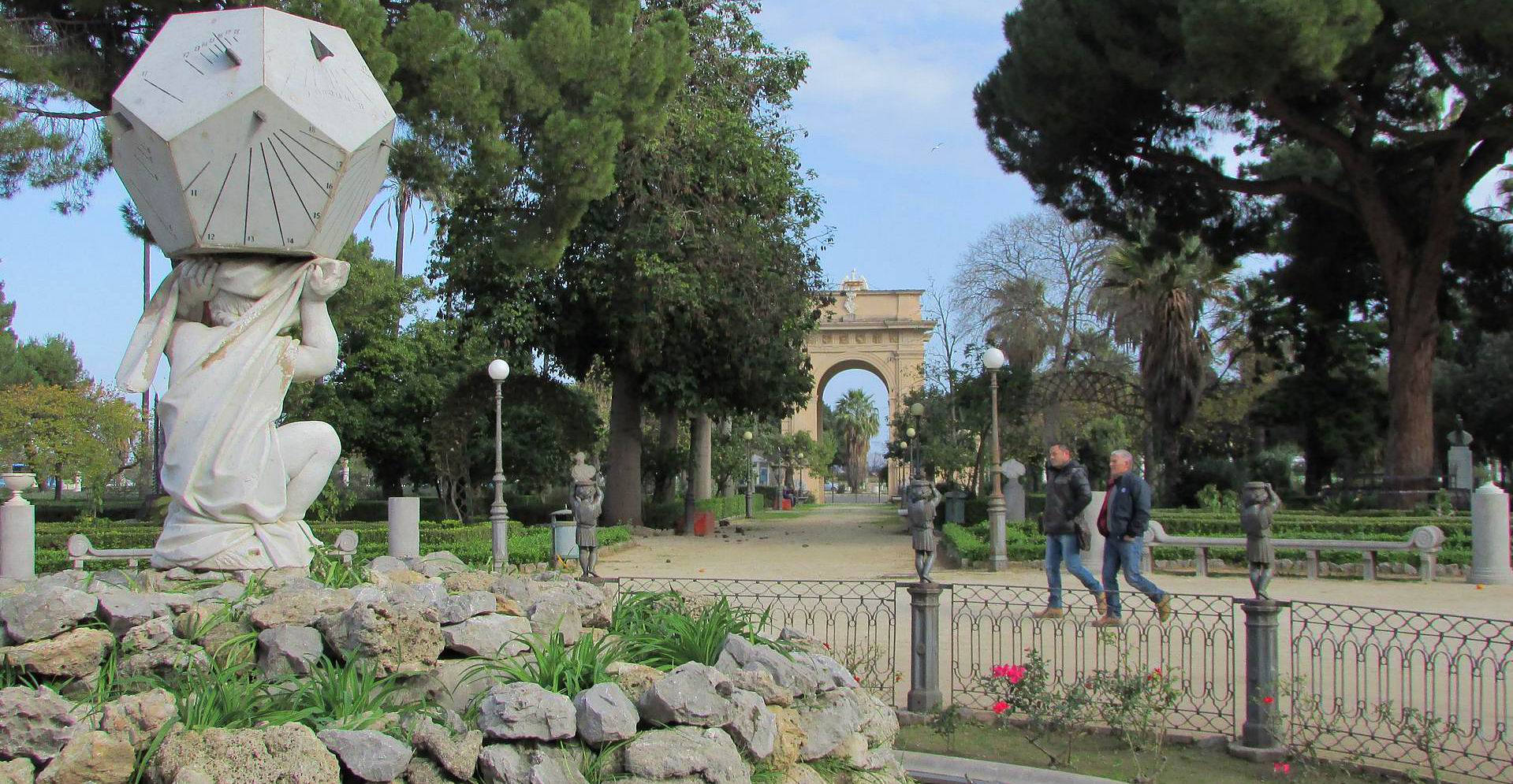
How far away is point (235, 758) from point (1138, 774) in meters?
3.84

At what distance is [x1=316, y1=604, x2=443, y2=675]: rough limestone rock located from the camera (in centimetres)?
417

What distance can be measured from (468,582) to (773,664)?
1.63 m

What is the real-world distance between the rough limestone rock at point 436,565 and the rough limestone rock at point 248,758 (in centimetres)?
271

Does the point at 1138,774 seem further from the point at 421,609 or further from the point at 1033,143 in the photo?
the point at 1033,143

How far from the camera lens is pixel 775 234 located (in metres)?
23.5

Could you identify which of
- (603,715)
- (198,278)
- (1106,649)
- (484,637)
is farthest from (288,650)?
(1106,649)

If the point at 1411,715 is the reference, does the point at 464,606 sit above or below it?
above

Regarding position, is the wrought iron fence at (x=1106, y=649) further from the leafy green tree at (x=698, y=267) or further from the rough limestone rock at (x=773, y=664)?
the leafy green tree at (x=698, y=267)

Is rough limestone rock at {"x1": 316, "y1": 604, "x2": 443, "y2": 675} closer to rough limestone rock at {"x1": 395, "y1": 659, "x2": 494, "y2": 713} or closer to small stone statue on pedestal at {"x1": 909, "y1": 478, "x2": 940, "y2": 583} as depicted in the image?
rough limestone rock at {"x1": 395, "y1": 659, "x2": 494, "y2": 713}

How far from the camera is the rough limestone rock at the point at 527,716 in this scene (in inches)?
152

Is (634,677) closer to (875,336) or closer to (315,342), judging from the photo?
(315,342)

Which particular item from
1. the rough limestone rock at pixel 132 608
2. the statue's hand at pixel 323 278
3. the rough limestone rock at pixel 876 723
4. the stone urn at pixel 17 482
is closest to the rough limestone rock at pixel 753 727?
the rough limestone rock at pixel 876 723

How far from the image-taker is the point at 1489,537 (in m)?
13.5

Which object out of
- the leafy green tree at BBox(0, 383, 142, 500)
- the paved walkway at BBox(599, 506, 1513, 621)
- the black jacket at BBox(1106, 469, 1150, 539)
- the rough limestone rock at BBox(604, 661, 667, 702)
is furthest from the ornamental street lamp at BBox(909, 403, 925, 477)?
the rough limestone rock at BBox(604, 661, 667, 702)
